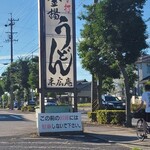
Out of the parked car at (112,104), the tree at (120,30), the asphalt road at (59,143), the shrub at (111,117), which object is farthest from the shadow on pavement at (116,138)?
the parked car at (112,104)

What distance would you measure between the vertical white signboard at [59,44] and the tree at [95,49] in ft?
6.29

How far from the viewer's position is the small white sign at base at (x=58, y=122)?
18.2 m

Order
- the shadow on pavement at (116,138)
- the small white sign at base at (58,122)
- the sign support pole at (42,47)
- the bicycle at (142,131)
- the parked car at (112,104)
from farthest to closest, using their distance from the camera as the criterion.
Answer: the parked car at (112,104) < the sign support pole at (42,47) < the small white sign at base at (58,122) < the shadow on pavement at (116,138) < the bicycle at (142,131)

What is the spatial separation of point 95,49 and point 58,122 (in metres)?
6.68

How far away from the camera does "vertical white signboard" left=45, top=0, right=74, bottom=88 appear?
1930 centimetres

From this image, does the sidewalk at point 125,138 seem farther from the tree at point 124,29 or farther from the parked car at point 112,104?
the parked car at point 112,104

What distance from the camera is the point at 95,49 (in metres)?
24.0

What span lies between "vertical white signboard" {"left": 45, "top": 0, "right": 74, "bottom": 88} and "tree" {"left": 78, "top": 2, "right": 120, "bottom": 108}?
1918 mm

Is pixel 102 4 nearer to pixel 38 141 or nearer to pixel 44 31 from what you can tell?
pixel 44 31

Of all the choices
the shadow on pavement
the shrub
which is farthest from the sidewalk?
the shrub

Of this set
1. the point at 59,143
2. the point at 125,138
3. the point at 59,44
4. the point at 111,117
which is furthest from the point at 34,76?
the point at 59,143

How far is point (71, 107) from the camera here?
19781 millimetres

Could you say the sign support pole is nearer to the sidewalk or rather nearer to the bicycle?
the sidewalk

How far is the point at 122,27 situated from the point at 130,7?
1.12 m
